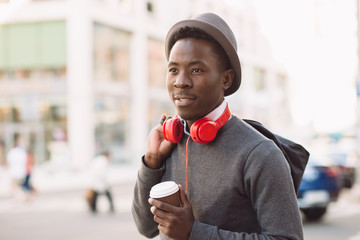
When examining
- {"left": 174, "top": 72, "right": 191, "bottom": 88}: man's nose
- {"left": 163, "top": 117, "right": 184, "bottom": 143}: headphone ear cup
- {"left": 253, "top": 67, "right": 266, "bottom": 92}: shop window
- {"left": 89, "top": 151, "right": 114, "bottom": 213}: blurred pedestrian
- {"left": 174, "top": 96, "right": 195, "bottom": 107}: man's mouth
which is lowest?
{"left": 89, "top": 151, "right": 114, "bottom": 213}: blurred pedestrian

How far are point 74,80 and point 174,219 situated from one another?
1833 cm

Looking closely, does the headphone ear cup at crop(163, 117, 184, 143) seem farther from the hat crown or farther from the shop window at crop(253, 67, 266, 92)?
the shop window at crop(253, 67, 266, 92)

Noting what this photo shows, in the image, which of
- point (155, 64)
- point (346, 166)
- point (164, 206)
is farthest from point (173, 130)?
point (155, 64)

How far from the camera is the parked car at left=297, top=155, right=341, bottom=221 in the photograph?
7.86 metres

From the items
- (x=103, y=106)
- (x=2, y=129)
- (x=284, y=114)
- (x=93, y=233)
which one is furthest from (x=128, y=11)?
(x=284, y=114)

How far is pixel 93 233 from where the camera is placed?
277 inches

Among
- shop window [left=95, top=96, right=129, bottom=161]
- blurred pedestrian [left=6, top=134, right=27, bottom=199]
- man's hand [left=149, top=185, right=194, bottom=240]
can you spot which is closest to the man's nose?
man's hand [left=149, top=185, right=194, bottom=240]

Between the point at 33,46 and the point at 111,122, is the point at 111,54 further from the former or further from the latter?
the point at 33,46

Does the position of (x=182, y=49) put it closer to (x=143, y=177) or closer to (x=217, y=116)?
(x=217, y=116)

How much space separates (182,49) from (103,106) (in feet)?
62.6

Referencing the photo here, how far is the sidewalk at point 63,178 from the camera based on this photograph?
14.0m

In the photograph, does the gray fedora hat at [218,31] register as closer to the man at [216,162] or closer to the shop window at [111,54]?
the man at [216,162]

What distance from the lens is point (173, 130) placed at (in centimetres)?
153

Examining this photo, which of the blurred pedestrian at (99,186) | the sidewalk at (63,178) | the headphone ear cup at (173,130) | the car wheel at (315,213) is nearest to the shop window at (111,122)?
the sidewalk at (63,178)
